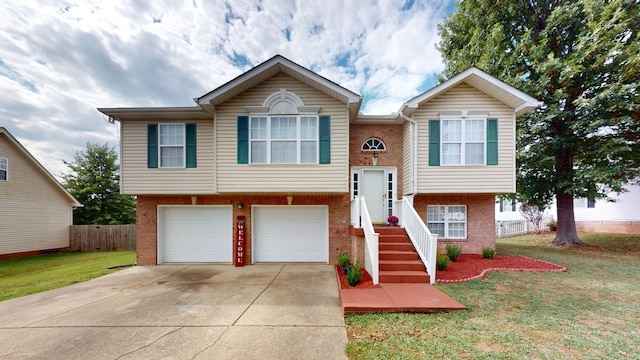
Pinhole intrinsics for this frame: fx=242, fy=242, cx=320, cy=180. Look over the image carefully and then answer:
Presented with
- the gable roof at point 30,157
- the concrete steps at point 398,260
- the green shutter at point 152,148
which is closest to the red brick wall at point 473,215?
the concrete steps at point 398,260

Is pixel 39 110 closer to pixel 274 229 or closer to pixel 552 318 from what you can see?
pixel 274 229

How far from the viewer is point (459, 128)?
26.8 ft

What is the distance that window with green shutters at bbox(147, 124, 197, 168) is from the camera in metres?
8.28

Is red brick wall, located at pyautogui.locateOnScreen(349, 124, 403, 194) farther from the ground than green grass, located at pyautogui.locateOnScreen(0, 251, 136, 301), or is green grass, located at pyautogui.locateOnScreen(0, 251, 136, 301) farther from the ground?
red brick wall, located at pyautogui.locateOnScreen(349, 124, 403, 194)

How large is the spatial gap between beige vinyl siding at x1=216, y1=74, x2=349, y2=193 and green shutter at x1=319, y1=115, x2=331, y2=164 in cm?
11

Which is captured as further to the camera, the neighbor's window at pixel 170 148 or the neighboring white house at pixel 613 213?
the neighboring white house at pixel 613 213

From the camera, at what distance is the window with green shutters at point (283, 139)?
24.8 feet

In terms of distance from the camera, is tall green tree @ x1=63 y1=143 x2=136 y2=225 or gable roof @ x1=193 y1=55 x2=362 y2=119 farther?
tall green tree @ x1=63 y1=143 x2=136 y2=225

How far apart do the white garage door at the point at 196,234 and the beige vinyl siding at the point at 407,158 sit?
6461mm

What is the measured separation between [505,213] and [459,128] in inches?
710

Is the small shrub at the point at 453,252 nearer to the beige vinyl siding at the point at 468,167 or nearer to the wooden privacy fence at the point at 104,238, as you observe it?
the beige vinyl siding at the point at 468,167

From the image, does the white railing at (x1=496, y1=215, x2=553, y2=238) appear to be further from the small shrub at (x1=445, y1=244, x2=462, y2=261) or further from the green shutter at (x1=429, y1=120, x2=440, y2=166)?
the green shutter at (x1=429, y1=120, x2=440, y2=166)

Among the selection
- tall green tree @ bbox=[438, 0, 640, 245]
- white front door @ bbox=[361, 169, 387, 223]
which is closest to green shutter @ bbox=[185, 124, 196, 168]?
white front door @ bbox=[361, 169, 387, 223]

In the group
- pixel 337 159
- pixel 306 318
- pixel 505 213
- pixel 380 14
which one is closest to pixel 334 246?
pixel 337 159
